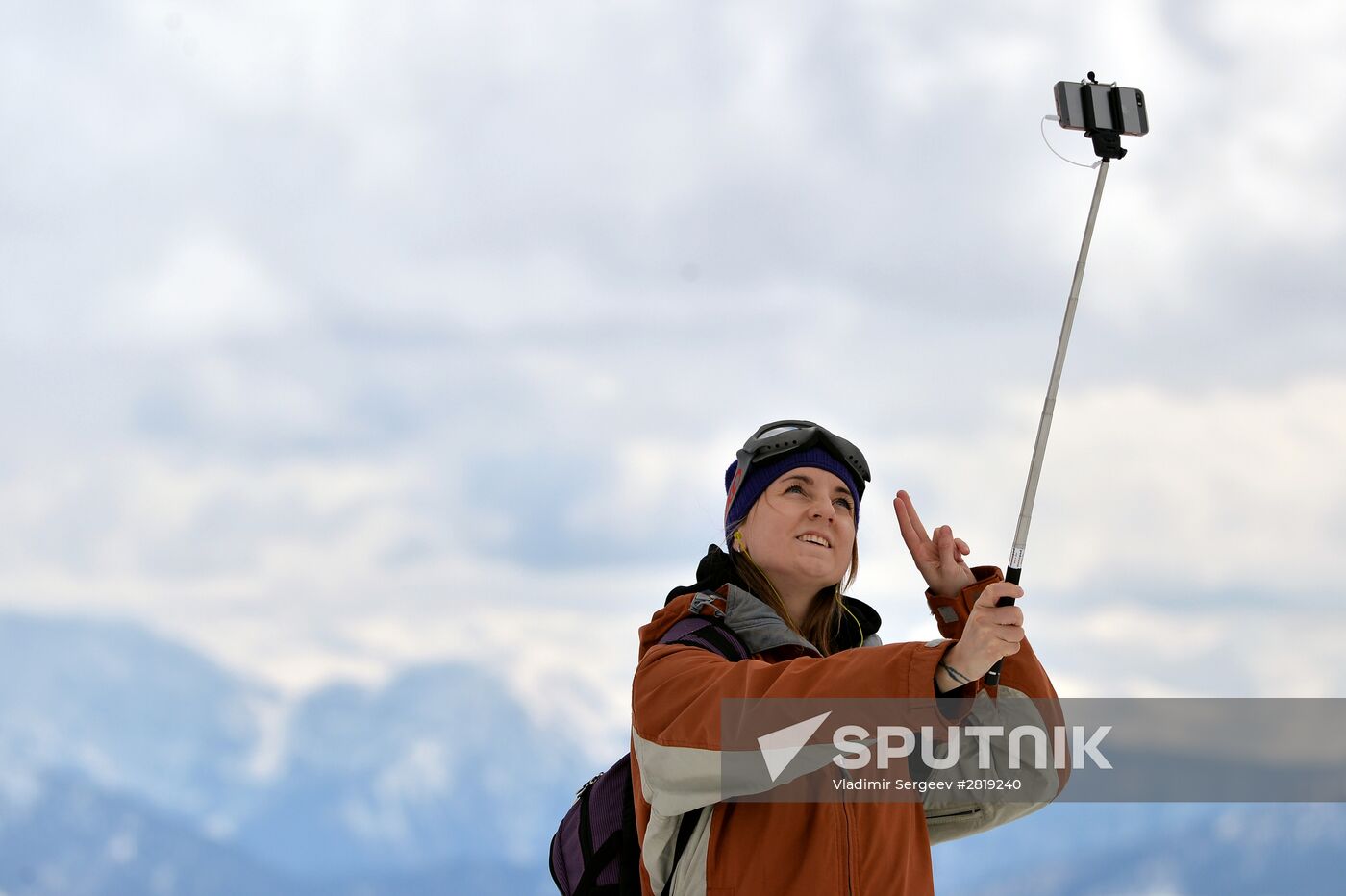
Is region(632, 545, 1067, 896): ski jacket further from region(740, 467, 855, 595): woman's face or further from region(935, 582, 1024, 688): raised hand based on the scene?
region(740, 467, 855, 595): woman's face

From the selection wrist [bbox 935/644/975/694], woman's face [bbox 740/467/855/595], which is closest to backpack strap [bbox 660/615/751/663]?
woman's face [bbox 740/467/855/595]

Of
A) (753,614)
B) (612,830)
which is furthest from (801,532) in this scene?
(612,830)

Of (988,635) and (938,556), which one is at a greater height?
→ (938,556)

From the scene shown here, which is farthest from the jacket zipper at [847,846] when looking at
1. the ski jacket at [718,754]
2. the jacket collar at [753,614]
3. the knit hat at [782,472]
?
the knit hat at [782,472]

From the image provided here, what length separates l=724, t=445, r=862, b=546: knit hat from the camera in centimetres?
452

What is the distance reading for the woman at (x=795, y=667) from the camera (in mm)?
3307

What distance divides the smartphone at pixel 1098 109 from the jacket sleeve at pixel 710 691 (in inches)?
62.9

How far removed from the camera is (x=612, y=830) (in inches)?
166

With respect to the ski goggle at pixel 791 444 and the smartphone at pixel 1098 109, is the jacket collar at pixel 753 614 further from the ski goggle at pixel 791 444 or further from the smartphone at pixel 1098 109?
the smartphone at pixel 1098 109

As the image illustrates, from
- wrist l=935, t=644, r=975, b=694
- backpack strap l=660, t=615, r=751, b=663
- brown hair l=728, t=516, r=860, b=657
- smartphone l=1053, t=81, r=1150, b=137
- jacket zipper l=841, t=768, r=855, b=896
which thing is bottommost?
jacket zipper l=841, t=768, r=855, b=896

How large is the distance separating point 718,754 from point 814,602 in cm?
108

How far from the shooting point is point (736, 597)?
164 inches

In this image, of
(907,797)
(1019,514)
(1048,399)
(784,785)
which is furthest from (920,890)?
(1048,399)

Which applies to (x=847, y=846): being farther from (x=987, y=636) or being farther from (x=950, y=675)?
(x=987, y=636)
